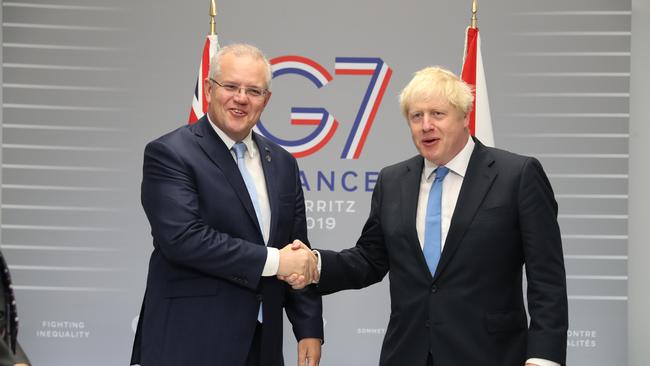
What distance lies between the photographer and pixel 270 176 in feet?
9.24

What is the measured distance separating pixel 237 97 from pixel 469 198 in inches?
35.9

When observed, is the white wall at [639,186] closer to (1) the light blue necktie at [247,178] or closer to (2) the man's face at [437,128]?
(2) the man's face at [437,128]

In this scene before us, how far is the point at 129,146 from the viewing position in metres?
5.19

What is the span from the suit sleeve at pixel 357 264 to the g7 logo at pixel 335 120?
2166mm

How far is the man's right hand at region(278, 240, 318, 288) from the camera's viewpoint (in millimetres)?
2699

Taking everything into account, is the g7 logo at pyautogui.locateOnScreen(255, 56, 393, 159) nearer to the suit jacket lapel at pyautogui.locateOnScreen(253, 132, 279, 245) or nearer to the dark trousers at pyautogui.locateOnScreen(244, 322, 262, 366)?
the suit jacket lapel at pyautogui.locateOnScreen(253, 132, 279, 245)

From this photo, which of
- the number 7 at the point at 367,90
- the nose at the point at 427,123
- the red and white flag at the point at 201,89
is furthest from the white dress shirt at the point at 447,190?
the number 7 at the point at 367,90

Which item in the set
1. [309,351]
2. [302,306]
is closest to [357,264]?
[302,306]

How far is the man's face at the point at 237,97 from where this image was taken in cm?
278

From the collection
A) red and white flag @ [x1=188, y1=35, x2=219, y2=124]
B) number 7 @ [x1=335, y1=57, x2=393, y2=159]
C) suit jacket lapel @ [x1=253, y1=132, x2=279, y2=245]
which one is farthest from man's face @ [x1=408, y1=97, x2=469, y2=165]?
number 7 @ [x1=335, y1=57, x2=393, y2=159]

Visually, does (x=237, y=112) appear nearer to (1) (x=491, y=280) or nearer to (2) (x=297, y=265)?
(2) (x=297, y=265)

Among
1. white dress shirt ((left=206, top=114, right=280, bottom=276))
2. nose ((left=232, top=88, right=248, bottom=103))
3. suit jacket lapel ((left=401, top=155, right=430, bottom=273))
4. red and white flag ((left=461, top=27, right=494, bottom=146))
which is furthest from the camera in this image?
red and white flag ((left=461, top=27, right=494, bottom=146))

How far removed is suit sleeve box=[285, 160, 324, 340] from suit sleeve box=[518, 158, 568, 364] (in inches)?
32.8

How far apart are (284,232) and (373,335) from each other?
2.53 metres
